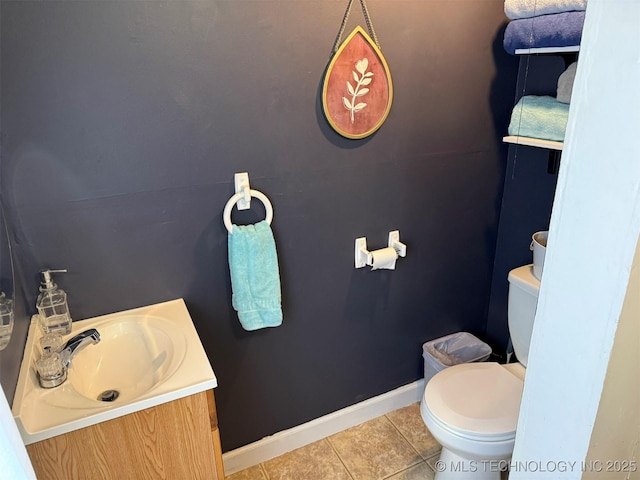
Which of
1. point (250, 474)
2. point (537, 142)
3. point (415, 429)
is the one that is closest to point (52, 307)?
point (250, 474)

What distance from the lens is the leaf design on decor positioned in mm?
1594

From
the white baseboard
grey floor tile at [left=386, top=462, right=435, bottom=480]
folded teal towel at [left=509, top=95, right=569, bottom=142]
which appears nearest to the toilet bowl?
grey floor tile at [left=386, top=462, right=435, bottom=480]

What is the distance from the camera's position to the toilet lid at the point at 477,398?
154 centimetres

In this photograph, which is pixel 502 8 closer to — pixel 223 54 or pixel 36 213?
pixel 223 54

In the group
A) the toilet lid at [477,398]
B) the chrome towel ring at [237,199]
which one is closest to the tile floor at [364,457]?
the toilet lid at [477,398]

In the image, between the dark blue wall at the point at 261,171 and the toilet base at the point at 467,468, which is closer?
the dark blue wall at the point at 261,171

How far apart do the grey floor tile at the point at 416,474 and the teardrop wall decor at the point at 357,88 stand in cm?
139

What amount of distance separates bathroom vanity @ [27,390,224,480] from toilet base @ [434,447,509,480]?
920 millimetres

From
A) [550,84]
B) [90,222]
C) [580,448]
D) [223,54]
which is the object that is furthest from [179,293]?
[550,84]

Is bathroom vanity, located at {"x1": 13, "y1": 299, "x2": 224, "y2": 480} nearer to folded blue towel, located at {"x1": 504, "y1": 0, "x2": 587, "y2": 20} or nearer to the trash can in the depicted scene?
the trash can

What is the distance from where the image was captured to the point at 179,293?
5.16 feet

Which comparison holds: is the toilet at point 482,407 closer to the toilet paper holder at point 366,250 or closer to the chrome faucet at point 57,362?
the toilet paper holder at point 366,250

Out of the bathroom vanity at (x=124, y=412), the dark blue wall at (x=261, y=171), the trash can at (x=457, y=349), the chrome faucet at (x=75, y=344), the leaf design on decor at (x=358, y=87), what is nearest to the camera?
the bathroom vanity at (x=124, y=412)

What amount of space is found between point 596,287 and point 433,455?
1604mm
